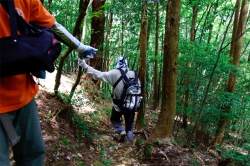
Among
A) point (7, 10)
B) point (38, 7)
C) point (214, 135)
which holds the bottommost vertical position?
point (214, 135)

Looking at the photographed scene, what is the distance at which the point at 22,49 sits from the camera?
52.2 inches

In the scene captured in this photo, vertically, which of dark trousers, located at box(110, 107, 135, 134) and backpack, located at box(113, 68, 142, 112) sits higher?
backpack, located at box(113, 68, 142, 112)

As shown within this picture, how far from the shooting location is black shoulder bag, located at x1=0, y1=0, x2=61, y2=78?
1.30 m

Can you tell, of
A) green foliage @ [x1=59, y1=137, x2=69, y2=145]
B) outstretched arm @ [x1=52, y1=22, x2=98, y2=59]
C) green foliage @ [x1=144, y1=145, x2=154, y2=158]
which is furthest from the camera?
green foliage @ [x1=144, y1=145, x2=154, y2=158]

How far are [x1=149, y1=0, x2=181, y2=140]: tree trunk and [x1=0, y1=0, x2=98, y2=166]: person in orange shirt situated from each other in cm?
318

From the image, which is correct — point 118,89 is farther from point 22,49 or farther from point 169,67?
point 22,49

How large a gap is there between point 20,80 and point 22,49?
0.28 m

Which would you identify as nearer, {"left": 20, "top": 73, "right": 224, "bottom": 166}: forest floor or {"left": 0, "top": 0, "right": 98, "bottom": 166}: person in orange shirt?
{"left": 0, "top": 0, "right": 98, "bottom": 166}: person in orange shirt

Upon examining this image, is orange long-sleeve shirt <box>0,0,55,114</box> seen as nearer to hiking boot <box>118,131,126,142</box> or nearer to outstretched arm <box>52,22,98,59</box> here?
outstretched arm <box>52,22,98,59</box>

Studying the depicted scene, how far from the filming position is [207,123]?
8039 millimetres

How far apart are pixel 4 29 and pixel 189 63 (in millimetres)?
6418

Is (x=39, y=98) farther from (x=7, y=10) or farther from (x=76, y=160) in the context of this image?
(x=7, y=10)

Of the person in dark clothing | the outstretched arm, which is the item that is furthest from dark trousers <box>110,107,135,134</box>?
the outstretched arm

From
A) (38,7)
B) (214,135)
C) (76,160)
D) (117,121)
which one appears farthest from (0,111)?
(214,135)
